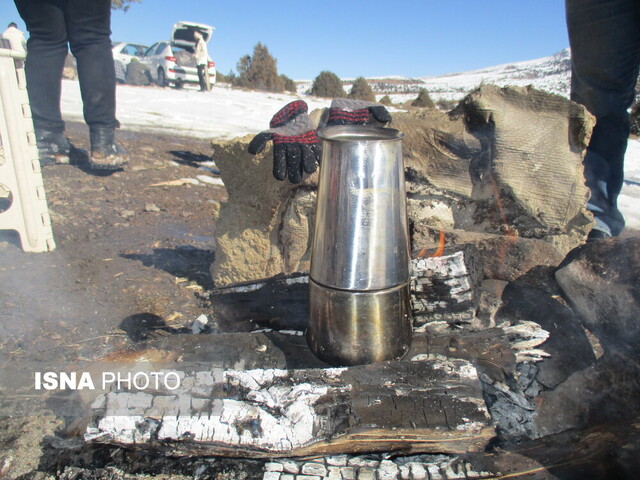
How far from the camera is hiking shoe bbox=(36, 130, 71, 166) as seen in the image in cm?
421

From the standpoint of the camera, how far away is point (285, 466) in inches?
47.3

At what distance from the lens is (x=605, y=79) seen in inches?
101

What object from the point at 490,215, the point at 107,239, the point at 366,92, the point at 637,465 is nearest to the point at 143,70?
the point at 366,92

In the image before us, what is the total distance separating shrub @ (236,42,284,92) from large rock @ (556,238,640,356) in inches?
788

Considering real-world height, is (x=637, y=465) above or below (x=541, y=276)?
below

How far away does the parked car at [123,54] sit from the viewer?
53.1 ft

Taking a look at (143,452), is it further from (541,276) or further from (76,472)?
(541,276)

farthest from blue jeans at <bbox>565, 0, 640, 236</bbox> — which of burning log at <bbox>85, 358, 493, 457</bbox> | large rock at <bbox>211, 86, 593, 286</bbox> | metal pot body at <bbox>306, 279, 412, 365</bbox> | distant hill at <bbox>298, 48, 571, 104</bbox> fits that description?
distant hill at <bbox>298, 48, 571, 104</bbox>

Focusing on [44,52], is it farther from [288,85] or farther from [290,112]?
[288,85]

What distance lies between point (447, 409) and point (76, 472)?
0.95 m

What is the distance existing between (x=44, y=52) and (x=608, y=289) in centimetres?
429

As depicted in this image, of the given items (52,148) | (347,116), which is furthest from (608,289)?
(52,148)

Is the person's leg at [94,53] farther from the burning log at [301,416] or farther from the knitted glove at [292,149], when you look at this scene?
the burning log at [301,416]

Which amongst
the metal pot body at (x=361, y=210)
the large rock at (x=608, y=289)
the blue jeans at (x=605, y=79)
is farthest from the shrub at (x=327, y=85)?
the metal pot body at (x=361, y=210)
